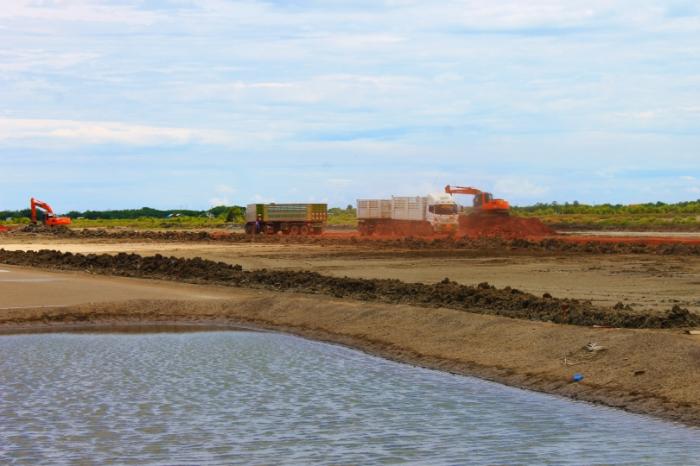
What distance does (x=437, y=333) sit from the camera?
17.3 metres

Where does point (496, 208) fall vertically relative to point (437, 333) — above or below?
above

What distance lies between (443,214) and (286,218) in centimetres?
1242

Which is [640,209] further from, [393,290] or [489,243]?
[393,290]

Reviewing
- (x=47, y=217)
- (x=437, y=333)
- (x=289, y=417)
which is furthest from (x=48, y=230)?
(x=289, y=417)

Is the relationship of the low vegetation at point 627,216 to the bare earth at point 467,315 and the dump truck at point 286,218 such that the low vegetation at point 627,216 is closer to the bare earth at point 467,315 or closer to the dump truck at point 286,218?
the dump truck at point 286,218

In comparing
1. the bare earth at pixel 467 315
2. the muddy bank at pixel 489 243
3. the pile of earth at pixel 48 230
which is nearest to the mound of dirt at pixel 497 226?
the muddy bank at pixel 489 243

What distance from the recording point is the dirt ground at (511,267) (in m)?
23.3

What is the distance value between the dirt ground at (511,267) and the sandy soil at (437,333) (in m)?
4.76

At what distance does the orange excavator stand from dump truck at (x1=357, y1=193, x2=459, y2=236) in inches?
110

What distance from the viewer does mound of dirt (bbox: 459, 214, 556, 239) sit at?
60938 mm

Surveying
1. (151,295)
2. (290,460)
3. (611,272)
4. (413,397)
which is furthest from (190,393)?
(611,272)

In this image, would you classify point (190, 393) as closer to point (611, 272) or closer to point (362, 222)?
point (611, 272)

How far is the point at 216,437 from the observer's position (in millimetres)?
10898

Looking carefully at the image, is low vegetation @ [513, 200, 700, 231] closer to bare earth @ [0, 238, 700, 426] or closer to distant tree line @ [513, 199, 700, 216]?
distant tree line @ [513, 199, 700, 216]
